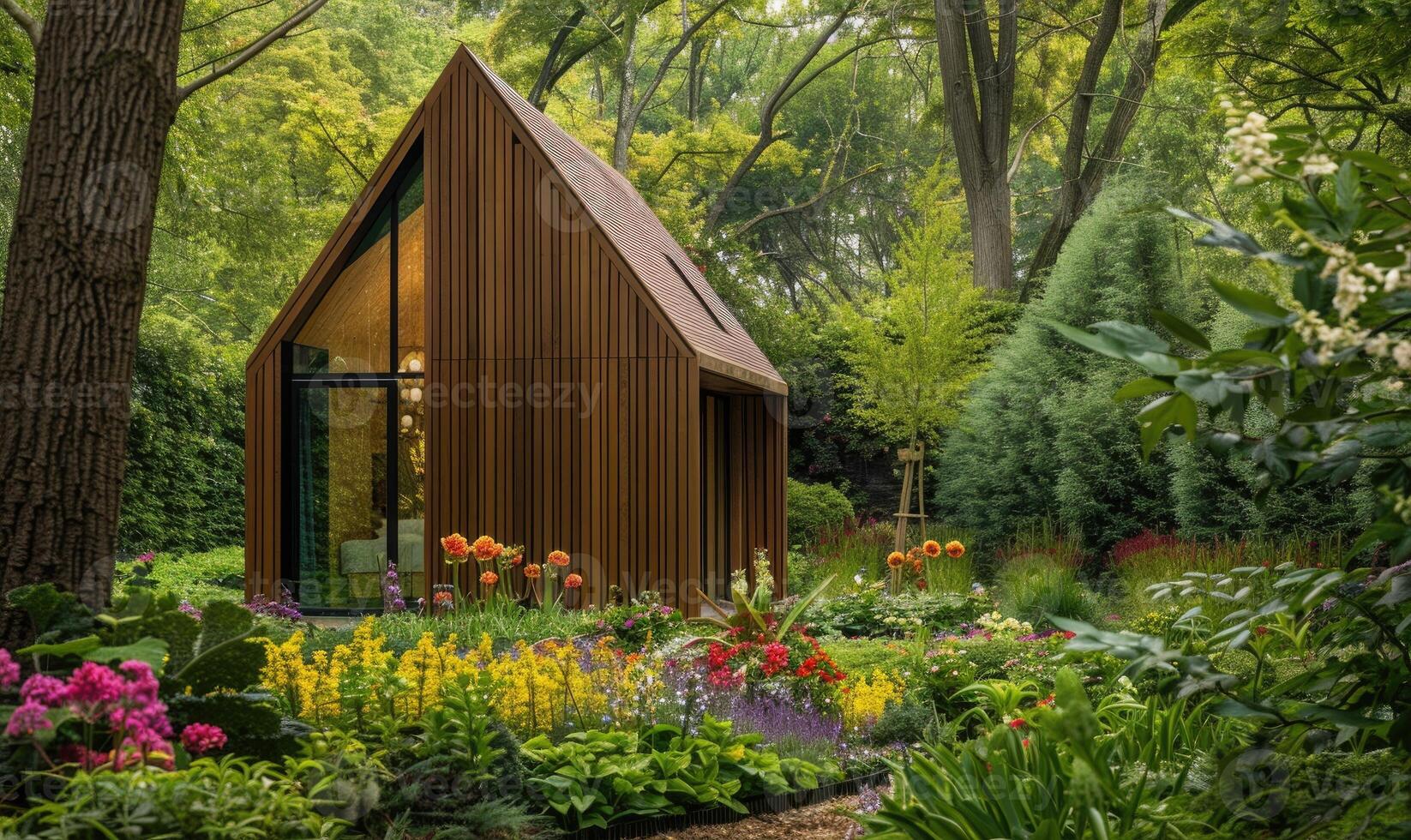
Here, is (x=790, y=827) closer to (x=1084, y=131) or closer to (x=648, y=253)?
(x=648, y=253)

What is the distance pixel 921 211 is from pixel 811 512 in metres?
6.67

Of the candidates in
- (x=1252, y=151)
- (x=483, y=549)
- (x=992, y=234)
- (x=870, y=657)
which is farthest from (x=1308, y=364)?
(x=992, y=234)

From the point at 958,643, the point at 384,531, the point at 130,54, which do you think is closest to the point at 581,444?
the point at 384,531

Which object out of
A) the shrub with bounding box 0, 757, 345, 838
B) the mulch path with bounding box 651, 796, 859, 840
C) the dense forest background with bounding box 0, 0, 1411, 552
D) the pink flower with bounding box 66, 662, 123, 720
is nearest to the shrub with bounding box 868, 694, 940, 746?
the mulch path with bounding box 651, 796, 859, 840

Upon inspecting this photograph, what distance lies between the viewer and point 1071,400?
14.1 meters

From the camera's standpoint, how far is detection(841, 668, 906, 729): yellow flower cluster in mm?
5395

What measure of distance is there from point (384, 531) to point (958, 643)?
5578 mm

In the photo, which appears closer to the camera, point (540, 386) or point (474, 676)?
point (474, 676)

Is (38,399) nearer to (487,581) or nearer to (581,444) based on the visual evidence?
(487,581)

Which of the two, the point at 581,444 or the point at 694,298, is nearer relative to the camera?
the point at 581,444

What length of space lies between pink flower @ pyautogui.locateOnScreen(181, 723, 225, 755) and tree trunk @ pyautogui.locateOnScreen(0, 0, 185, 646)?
3.12 ft

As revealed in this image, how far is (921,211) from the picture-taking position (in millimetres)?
19672

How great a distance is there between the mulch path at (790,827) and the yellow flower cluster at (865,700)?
0.89m

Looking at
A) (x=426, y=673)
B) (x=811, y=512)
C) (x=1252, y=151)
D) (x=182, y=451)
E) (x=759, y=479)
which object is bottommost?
(x=811, y=512)
